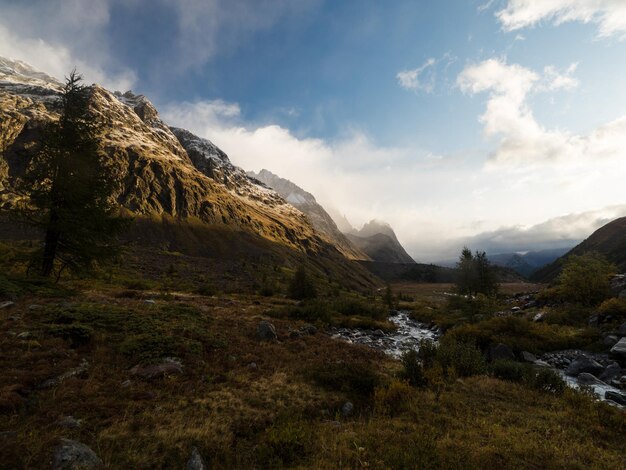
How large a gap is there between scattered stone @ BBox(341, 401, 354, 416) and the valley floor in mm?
54

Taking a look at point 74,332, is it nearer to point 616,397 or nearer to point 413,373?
point 413,373

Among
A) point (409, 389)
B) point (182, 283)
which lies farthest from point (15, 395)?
point (182, 283)

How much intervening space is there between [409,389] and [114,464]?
27.5 ft

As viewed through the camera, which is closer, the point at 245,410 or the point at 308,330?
the point at 245,410

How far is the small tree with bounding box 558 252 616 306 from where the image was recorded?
27375 millimetres

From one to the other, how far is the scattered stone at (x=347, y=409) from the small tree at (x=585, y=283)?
3008 cm

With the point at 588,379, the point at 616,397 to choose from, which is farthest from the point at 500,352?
the point at 616,397

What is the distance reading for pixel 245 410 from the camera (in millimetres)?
8539

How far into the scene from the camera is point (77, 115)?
2181 cm

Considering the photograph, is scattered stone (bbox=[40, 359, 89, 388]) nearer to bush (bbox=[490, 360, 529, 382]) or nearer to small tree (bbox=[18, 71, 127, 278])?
small tree (bbox=[18, 71, 127, 278])

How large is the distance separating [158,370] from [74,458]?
4.62m

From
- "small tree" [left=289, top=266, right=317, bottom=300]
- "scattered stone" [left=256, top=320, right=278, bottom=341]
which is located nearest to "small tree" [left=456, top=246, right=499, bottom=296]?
"small tree" [left=289, top=266, right=317, bottom=300]

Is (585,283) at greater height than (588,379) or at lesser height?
greater

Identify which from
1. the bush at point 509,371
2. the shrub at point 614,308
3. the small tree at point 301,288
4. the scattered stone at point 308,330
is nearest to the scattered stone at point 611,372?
the bush at point 509,371
